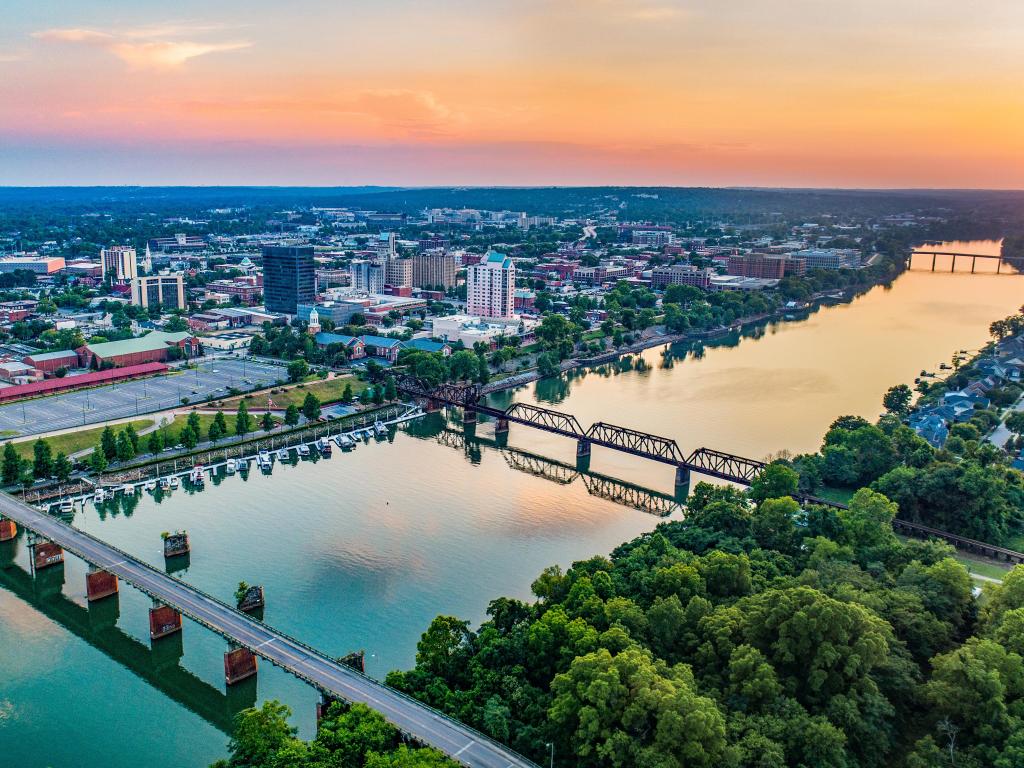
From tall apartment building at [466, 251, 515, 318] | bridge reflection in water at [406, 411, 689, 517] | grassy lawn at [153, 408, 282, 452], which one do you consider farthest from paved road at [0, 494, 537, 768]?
tall apartment building at [466, 251, 515, 318]

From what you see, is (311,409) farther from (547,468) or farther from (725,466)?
(725,466)

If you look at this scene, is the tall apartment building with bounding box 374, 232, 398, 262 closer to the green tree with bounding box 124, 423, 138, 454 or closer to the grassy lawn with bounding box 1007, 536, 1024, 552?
the green tree with bounding box 124, 423, 138, 454

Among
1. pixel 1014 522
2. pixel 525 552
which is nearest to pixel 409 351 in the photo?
pixel 525 552

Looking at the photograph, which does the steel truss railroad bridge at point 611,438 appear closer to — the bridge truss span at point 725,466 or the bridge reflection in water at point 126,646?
the bridge truss span at point 725,466

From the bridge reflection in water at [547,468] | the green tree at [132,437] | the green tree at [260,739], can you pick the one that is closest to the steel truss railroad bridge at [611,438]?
the bridge reflection in water at [547,468]

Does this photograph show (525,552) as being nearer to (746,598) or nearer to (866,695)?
(746,598)

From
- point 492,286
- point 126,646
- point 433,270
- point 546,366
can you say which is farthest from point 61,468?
point 433,270
